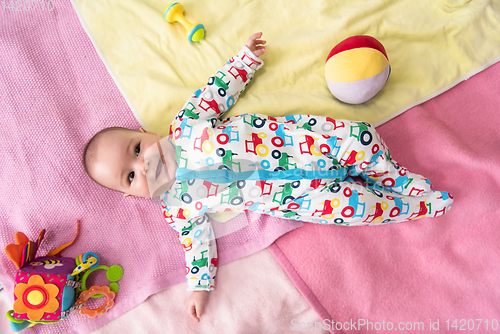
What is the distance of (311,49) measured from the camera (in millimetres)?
1427

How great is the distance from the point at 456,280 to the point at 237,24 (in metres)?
1.41

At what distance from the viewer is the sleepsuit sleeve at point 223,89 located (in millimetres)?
1247

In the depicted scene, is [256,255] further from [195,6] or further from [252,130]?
[195,6]

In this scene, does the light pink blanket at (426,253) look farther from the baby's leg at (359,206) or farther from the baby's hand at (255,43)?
the baby's hand at (255,43)

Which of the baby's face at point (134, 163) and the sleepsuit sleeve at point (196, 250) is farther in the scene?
the sleepsuit sleeve at point (196, 250)

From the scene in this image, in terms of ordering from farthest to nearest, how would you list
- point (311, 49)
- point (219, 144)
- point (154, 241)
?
point (311, 49)
point (154, 241)
point (219, 144)

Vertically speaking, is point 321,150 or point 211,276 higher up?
point 321,150

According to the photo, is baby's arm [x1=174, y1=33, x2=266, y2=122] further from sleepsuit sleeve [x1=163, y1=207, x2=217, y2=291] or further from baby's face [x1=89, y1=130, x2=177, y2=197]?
sleepsuit sleeve [x1=163, y1=207, x2=217, y2=291]

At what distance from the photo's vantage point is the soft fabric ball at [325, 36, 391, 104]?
116cm

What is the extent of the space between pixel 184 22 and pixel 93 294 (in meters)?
1.19

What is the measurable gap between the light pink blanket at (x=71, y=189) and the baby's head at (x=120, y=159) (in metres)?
0.20

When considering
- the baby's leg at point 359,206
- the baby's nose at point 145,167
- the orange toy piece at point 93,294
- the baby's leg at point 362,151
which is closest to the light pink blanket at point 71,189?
the orange toy piece at point 93,294

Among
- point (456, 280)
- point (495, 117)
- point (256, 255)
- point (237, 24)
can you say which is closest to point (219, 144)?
point (256, 255)

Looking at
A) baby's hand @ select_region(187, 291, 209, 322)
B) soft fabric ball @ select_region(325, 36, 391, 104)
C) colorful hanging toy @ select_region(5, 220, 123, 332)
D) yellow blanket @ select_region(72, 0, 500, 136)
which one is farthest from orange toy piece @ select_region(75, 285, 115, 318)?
soft fabric ball @ select_region(325, 36, 391, 104)
